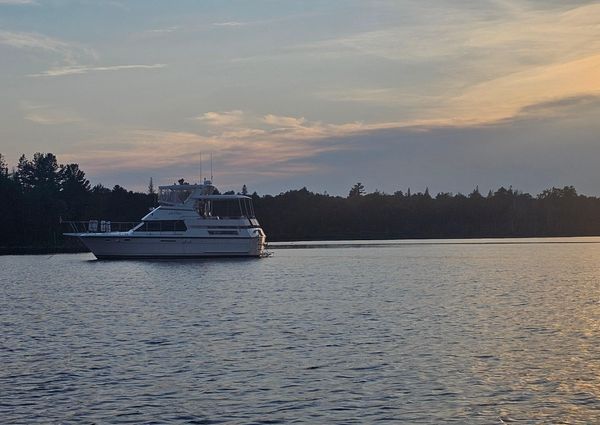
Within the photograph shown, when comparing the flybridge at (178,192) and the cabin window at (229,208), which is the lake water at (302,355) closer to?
the flybridge at (178,192)

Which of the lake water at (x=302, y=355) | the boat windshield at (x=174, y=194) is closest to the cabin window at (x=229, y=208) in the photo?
the boat windshield at (x=174, y=194)

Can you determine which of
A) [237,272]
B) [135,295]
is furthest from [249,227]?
[135,295]

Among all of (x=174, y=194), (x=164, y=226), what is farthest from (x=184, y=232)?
(x=174, y=194)

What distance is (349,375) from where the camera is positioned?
2384 centimetres

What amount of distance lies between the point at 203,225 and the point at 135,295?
38.5m

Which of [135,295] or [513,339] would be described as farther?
[135,295]

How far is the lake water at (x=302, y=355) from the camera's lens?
20.2 m

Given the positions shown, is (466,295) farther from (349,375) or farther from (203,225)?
(203,225)

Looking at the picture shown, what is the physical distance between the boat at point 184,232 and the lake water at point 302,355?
1333 inches

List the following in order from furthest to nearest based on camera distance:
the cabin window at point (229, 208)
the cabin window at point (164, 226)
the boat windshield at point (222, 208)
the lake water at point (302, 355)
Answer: the cabin window at point (229, 208), the boat windshield at point (222, 208), the cabin window at point (164, 226), the lake water at point (302, 355)

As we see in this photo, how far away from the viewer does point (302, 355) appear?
27.1 meters

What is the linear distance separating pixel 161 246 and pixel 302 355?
63455mm

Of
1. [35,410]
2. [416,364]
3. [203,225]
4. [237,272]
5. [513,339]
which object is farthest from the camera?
[203,225]

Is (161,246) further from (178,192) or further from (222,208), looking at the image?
(222,208)
